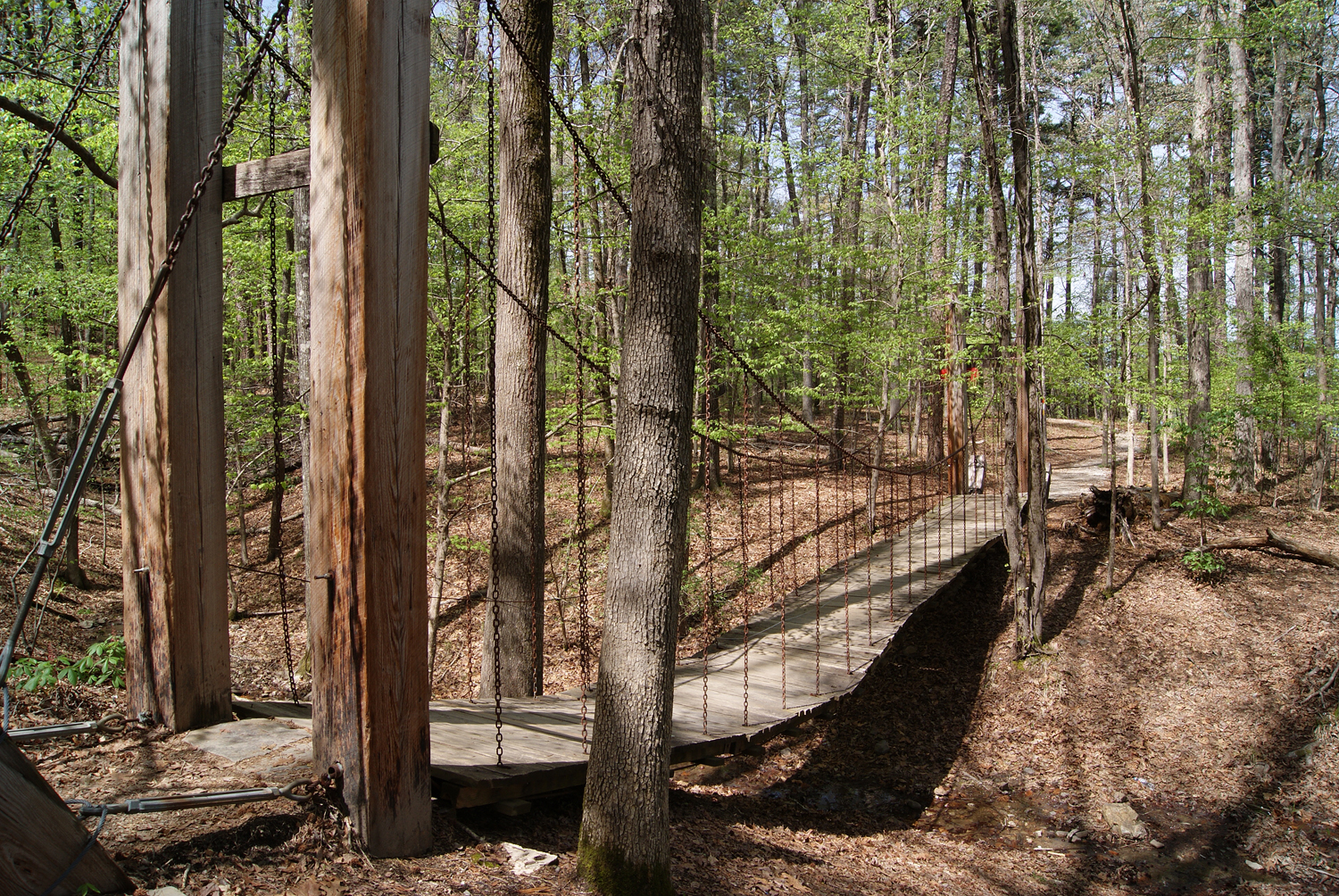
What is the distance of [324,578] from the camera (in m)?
2.06

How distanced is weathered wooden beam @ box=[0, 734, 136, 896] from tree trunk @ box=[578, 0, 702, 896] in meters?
1.32

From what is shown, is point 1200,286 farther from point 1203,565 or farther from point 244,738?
point 244,738

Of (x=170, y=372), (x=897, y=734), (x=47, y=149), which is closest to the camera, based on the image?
(x=47, y=149)

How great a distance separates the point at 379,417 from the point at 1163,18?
13554 mm

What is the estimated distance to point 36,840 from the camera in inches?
60.2

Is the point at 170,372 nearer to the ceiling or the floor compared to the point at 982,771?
nearer to the ceiling

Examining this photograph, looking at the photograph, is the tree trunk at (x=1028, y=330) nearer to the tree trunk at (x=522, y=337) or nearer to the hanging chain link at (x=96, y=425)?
the tree trunk at (x=522, y=337)

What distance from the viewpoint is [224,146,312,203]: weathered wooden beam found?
2.27 m

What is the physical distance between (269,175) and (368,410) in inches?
35.7

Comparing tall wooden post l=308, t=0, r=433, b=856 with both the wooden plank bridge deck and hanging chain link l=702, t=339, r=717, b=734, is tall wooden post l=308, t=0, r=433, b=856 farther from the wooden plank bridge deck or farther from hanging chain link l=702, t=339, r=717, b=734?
hanging chain link l=702, t=339, r=717, b=734

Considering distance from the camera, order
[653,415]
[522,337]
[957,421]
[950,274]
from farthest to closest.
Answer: [957,421] → [950,274] → [522,337] → [653,415]

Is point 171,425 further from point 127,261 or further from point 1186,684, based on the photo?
point 1186,684

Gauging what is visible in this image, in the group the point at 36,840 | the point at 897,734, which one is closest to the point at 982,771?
the point at 897,734

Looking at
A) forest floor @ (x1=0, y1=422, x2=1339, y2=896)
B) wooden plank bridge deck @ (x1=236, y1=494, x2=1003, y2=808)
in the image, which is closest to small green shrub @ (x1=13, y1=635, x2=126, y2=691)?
forest floor @ (x1=0, y1=422, x2=1339, y2=896)
